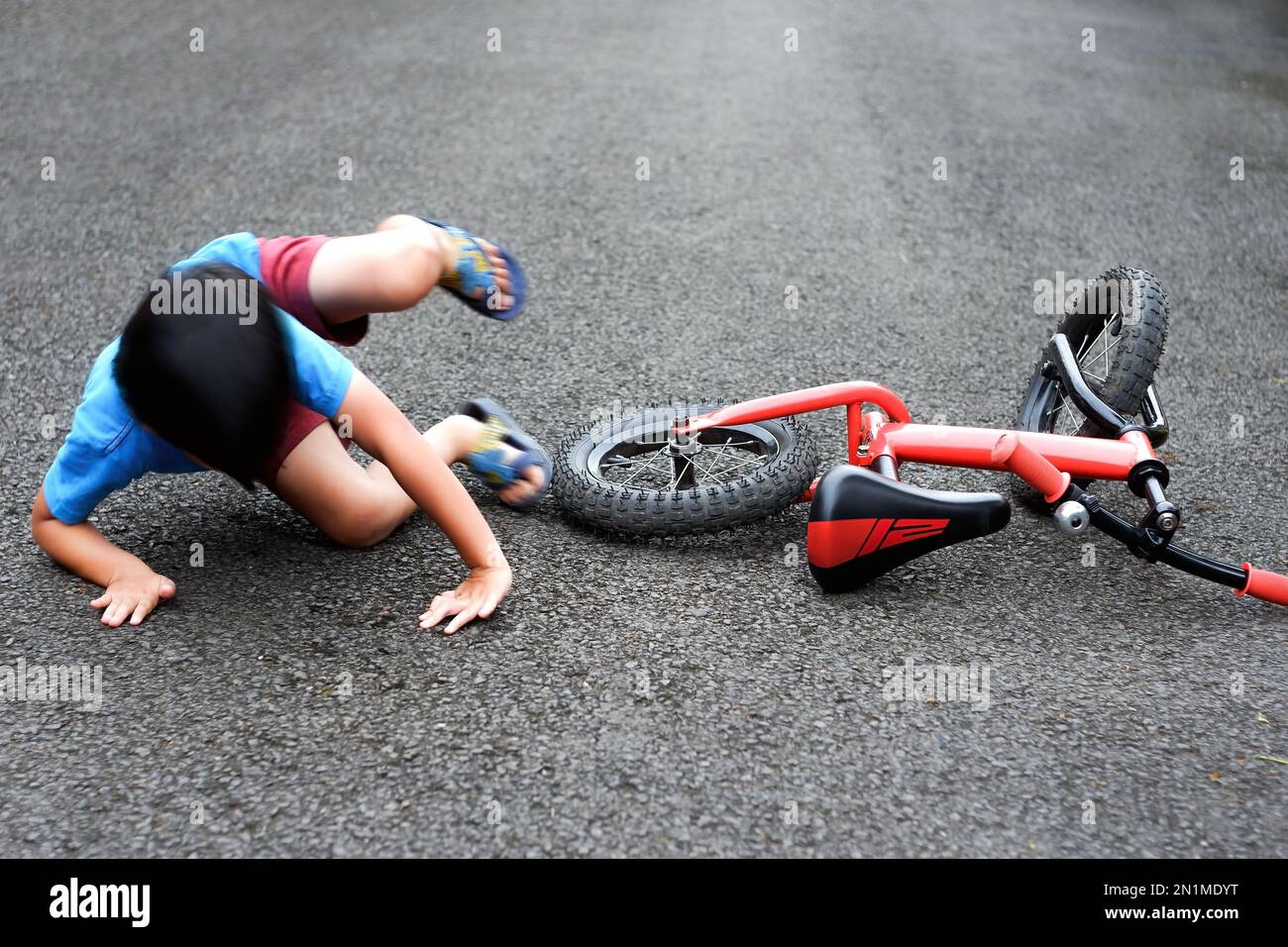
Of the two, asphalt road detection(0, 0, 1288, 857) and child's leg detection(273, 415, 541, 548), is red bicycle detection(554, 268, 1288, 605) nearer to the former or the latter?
asphalt road detection(0, 0, 1288, 857)

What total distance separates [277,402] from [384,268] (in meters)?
0.30

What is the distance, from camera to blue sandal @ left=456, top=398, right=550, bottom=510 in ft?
8.06

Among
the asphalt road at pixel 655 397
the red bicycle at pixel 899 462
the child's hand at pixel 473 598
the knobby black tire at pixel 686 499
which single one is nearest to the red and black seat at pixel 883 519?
the red bicycle at pixel 899 462

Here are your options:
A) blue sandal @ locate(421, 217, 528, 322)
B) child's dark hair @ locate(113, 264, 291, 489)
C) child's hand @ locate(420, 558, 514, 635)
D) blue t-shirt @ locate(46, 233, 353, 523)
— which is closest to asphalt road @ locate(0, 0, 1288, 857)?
child's hand @ locate(420, 558, 514, 635)

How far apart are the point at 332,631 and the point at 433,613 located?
0.62 feet

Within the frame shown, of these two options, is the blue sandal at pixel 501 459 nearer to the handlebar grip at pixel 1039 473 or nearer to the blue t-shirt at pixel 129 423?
the blue t-shirt at pixel 129 423

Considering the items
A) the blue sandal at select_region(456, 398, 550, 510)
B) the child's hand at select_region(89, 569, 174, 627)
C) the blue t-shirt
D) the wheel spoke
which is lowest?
the child's hand at select_region(89, 569, 174, 627)

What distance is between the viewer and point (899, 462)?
2281mm

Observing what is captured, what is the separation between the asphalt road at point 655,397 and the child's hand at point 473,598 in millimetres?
37

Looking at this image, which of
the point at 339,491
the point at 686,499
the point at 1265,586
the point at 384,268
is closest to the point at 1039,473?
the point at 1265,586

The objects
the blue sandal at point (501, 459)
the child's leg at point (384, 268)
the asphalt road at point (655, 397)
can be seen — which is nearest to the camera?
the asphalt road at point (655, 397)

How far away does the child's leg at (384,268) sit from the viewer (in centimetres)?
192
